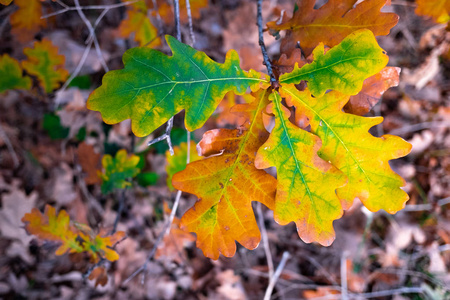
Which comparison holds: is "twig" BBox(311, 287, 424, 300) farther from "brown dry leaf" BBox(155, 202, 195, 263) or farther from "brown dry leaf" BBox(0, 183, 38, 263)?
"brown dry leaf" BBox(0, 183, 38, 263)

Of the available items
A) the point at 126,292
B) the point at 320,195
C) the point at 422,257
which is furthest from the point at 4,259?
the point at 422,257

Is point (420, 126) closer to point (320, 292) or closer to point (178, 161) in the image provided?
point (320, 292)

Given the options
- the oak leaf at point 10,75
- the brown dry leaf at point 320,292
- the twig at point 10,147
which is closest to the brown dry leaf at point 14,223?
the twig at point 10,147

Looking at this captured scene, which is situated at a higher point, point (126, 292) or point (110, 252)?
point (110, 252)

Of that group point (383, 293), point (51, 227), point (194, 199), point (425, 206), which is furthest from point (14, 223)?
point (425, 206)

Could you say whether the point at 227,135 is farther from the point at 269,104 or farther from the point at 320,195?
the point at 320,195
